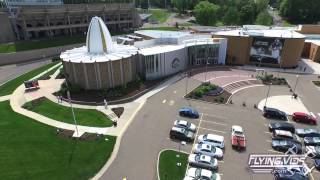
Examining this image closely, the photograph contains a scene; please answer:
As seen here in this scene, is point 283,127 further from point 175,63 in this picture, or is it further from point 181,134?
point 175,63

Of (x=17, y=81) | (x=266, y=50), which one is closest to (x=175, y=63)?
(x=266, y=50)

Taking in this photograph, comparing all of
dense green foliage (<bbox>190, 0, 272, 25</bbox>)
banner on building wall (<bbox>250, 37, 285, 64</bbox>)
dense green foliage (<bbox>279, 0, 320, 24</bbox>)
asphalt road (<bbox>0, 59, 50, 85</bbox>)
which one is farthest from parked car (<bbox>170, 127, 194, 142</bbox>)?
dense green foliage (<bbox>279, 0, 320, 24</bbox>)

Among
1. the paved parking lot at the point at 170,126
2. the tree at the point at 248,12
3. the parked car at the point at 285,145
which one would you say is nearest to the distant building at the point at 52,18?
the tree at the point at 248,12

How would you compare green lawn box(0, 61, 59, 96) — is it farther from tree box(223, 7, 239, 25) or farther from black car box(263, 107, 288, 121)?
tree box(223, 7, 239, 25)

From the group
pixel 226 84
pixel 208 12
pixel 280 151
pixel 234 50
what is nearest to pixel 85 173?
pixel 280 151

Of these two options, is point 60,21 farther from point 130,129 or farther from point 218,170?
point 218,170
